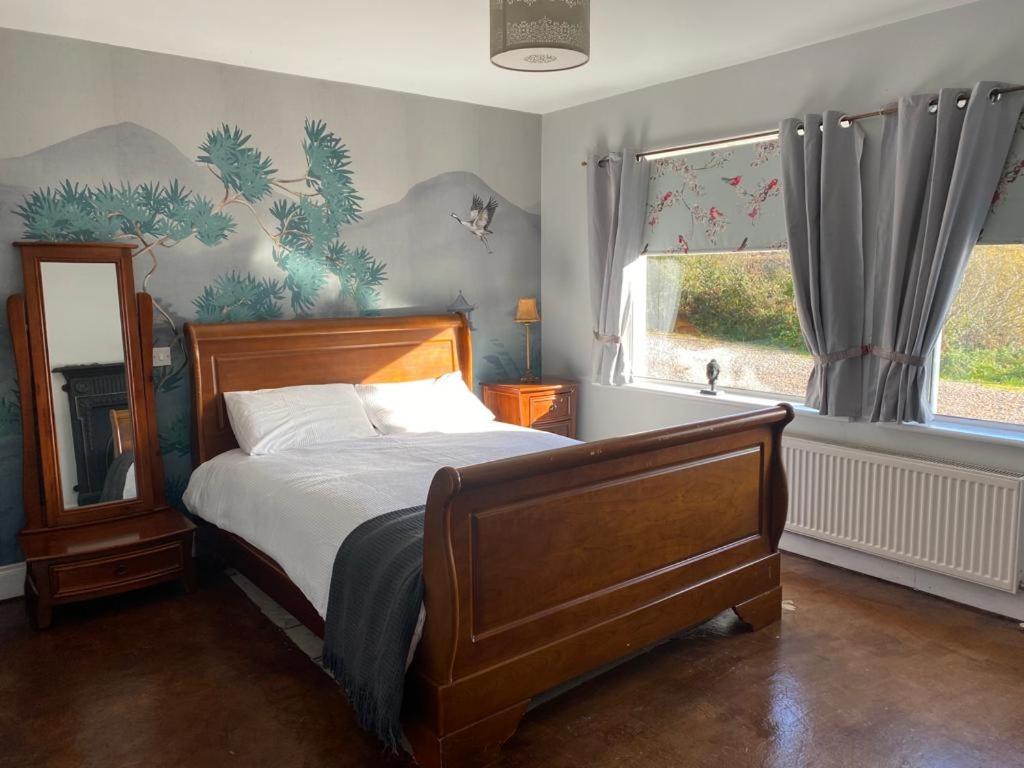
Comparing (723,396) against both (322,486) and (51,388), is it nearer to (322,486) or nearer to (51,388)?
Answer: (322,486)

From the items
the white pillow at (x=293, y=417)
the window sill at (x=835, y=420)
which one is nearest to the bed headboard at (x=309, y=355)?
the white pillow at (x=293, y=417)

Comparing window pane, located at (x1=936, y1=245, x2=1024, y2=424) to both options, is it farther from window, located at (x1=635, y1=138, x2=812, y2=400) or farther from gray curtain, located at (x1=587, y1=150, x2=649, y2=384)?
gray curtain, located at (x1=587, y1=150, x2=649, y2=384)

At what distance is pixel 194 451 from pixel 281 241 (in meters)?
1.19

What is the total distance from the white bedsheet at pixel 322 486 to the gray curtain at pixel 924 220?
156cm

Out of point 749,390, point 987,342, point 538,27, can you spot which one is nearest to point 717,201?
point 749,390

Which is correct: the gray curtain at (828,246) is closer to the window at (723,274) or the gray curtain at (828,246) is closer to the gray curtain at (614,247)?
the window at (723,274)

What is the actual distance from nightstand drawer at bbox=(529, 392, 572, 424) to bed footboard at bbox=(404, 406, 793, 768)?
190cm

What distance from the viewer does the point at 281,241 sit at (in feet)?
13.9

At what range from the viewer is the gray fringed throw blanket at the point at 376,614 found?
2246 millimetres

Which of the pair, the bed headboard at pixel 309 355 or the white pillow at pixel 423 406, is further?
the white pillow at pixel 423 406

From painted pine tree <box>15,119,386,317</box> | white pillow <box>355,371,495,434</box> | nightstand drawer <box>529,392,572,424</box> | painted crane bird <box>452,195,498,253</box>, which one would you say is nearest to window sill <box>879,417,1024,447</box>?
nightstand drawer <box>529,392,572,424</box>

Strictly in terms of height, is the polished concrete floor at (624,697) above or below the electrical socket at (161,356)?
below

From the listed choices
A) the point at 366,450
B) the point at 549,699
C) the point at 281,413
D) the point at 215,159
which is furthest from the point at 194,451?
the point at 549,699

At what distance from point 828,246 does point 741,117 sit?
3.05ft
